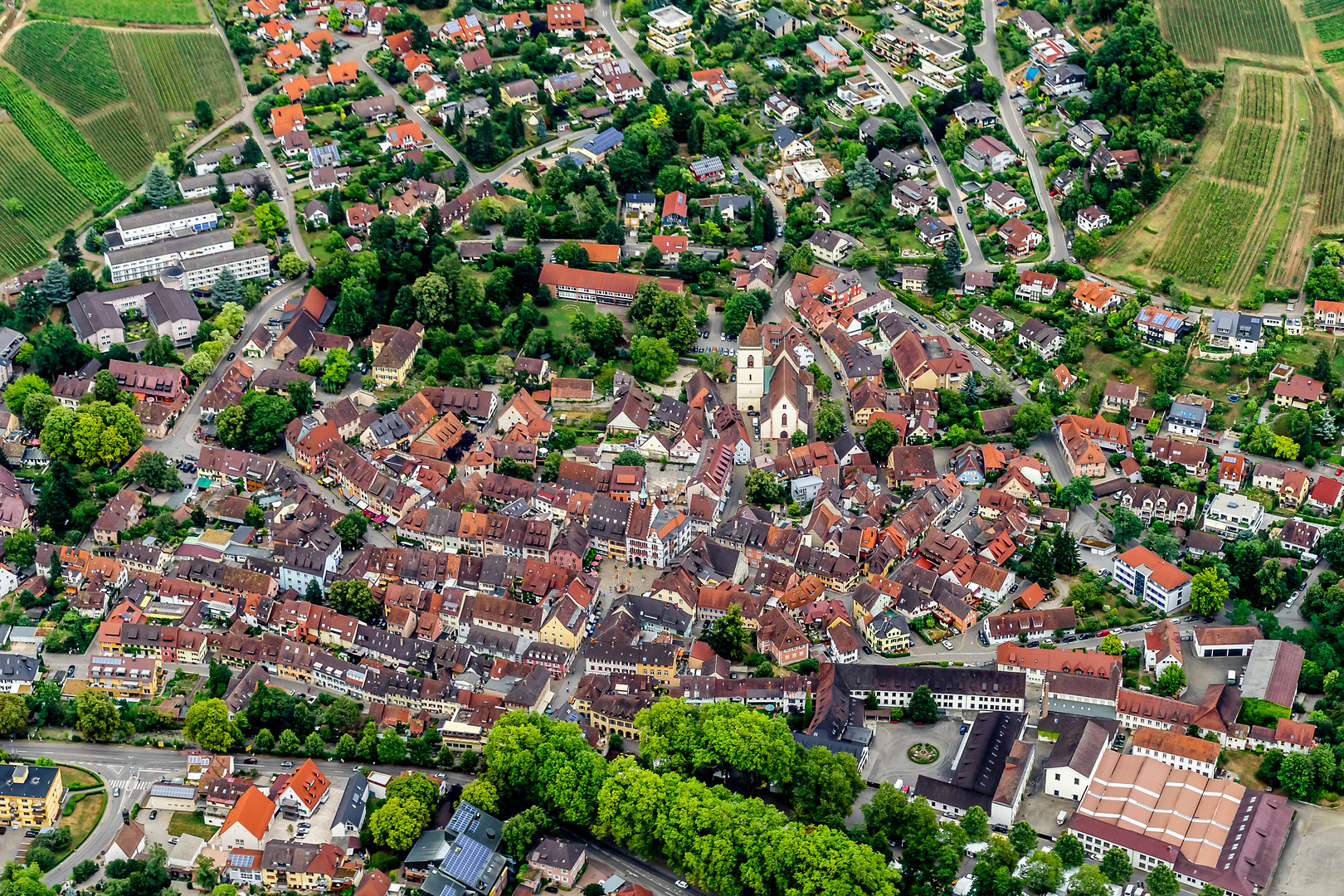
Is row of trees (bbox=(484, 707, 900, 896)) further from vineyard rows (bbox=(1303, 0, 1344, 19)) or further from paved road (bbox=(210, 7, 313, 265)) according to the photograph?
vineyard rows (bbox=(1303, 0, 1344, 19))

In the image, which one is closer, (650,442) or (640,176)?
(650,442)

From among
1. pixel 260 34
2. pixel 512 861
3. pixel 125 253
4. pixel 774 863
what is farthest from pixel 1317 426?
pixel 260 34

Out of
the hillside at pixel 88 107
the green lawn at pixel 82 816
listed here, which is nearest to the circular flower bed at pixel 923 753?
the green lawn at pixel 82 816

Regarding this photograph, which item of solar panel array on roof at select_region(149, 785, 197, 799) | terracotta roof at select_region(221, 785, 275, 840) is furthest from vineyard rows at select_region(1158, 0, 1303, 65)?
solar panel array on roof at select_region(149, 785, 197, 799)

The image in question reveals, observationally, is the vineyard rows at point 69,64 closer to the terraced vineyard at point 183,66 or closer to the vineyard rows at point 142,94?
the vineyard rows at point 142,94

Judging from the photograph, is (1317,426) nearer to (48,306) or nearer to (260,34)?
(48,306)

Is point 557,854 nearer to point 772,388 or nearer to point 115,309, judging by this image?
point 772,388
